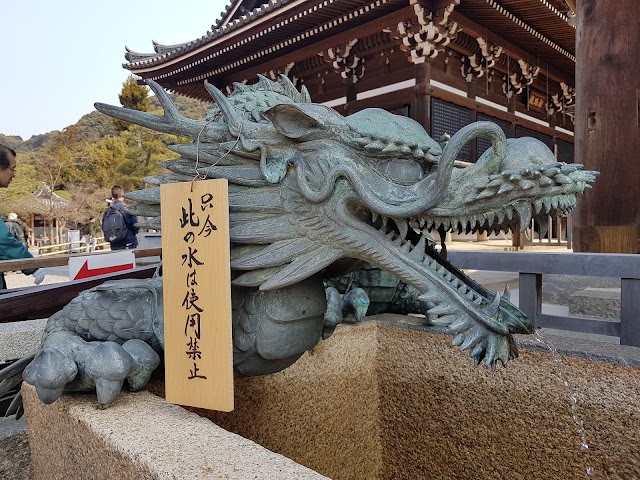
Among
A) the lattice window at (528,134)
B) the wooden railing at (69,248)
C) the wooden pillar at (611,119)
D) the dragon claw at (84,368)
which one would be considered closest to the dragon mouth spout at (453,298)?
the dragon claw at (84,368)

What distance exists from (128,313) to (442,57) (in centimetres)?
814

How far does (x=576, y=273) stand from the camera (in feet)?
7.72

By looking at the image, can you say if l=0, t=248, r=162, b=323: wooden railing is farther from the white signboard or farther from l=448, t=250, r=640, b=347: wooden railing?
l=448, t=250, r=640, b=347: wooden railing

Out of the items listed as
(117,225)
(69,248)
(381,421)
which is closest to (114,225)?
(117,225)

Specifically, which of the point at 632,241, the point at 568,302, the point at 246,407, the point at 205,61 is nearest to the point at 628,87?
the point at 632,241

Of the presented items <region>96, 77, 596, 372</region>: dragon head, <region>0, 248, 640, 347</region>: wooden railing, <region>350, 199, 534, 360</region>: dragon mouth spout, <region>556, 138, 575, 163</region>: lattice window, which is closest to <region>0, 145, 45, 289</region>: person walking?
<region>0, 248, 640, 347</region>: wooden railing

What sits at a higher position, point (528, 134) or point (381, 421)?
point (528, 134)

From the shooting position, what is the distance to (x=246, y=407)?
159cm

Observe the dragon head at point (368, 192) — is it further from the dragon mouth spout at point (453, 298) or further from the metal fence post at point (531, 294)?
the metal fence post at point (531, 294)

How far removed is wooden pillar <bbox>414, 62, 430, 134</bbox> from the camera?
769 centimetres

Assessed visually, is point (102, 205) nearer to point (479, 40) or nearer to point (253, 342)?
point (479, 40)

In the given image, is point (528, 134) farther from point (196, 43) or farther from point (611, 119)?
point (196, 43)

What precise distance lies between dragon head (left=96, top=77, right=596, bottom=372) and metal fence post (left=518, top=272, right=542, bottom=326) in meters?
1.48

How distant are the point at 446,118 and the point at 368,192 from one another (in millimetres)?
7601
